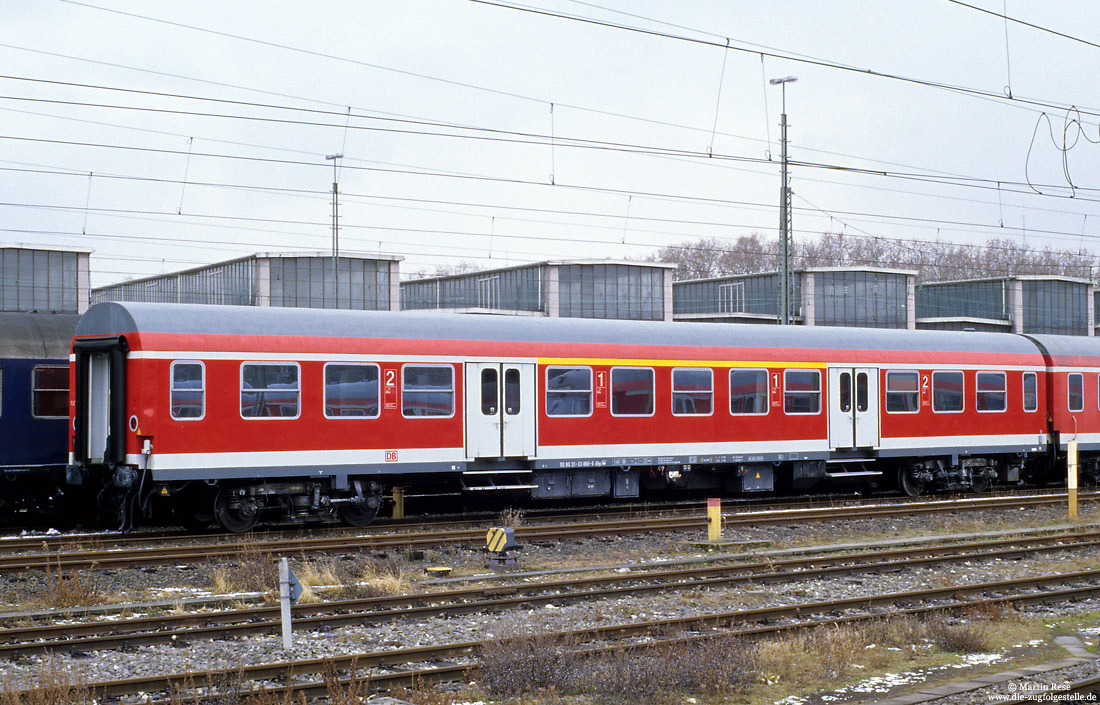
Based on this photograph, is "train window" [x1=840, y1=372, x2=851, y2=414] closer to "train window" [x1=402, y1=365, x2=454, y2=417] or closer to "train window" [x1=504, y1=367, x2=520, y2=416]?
"train window" [x1=504, y1=367, x2=520, y2=416]

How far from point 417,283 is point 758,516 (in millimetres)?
40127

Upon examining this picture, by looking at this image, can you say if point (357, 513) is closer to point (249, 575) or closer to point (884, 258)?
point (249, 575)

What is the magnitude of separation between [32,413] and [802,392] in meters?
14.0

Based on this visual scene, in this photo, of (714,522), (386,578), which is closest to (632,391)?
(714,522)

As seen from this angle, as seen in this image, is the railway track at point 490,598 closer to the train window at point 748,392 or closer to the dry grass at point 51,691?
the dry grass at point 51,691

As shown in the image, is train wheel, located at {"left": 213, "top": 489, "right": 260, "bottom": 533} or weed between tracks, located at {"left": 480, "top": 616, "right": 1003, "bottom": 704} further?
train wheel, located at {"left": 213, "top": 489, "right": 260, "bottom": 533}

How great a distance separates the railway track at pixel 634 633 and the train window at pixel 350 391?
7779 millimetres

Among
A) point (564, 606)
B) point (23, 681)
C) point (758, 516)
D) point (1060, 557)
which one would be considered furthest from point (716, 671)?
point (758, 516)

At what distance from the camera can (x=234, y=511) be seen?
17.1 metres

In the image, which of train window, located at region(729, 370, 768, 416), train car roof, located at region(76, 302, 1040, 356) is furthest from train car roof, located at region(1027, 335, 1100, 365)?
train window, located at region(729, 370, 768, 416)

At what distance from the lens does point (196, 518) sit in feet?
57.5

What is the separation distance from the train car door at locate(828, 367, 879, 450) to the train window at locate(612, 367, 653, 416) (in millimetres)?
4344

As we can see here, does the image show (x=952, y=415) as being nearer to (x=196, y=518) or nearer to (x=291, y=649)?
(x=196, y=518)

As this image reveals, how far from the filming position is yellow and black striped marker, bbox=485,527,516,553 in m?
14.5
